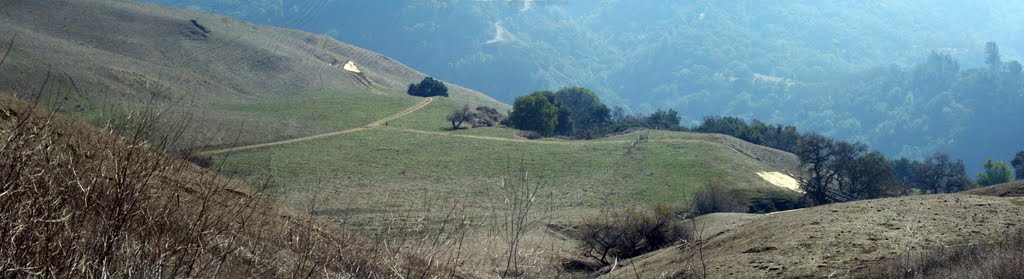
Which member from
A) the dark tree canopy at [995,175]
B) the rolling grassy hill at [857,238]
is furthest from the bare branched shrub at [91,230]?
the dark tree canopy at [995,175]

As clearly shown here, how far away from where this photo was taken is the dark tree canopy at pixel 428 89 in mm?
84062

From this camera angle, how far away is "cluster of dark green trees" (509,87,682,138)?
233 feet

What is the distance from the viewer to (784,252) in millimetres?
12500

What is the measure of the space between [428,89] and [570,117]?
58.0 feet

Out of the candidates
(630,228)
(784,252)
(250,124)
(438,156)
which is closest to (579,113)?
(438,156)

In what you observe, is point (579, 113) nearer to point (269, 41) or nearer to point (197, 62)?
point (269, 41)

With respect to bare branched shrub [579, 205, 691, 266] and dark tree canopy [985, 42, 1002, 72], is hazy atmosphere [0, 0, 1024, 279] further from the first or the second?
dark tree canopy [985, 42, 1002, 72]

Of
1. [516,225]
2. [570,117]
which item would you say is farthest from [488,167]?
[516,225]

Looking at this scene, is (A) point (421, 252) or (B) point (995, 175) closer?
(A) point (421, 252)

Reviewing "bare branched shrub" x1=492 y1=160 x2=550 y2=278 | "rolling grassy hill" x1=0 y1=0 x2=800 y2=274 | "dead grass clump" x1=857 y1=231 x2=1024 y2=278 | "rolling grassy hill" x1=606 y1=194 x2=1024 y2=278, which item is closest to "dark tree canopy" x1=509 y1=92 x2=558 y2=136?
"rolling grassy hill" x1=0 y1=0 x2=800 y2=274

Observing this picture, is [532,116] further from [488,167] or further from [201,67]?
[201,67]

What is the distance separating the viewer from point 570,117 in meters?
87.4

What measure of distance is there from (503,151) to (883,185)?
26.9 metres

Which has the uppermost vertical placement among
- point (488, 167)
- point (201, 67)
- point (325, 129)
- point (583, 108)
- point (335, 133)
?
point (583, 108)
